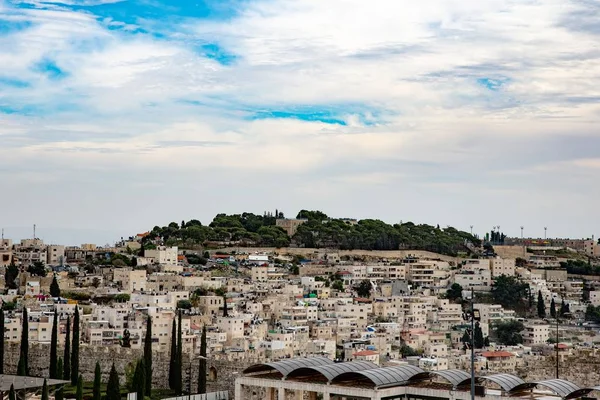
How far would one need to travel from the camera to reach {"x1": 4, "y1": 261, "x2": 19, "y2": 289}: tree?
63094 mm

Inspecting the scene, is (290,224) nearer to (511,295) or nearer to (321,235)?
(321,235)

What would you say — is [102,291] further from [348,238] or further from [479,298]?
[348,238]

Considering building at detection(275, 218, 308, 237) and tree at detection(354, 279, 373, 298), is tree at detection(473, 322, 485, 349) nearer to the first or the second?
tree at detection(354, 279, 373, 298)

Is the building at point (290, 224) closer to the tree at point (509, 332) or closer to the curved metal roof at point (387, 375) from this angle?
the tree at point (509, 332)

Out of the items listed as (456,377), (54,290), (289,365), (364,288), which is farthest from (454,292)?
(456,377)

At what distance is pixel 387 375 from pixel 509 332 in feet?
126

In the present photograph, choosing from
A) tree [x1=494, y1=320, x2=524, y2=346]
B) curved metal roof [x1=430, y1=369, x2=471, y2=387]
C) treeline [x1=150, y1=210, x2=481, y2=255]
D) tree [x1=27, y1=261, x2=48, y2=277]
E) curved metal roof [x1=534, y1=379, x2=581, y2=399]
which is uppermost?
treeline [x1=150, y1=210, x2=481, y2=255]

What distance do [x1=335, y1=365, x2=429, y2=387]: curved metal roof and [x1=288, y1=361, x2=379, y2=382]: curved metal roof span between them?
0.56 feet

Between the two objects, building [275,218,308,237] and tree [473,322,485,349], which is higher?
building [275,218,308,237]

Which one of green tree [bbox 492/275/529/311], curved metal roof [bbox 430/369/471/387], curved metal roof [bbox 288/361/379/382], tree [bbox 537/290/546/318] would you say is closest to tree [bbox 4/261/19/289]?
green tree [bbox 492/275/529/311]

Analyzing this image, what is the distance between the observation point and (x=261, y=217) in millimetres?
101812

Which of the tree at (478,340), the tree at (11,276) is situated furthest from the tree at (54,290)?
the tree at (478,340)

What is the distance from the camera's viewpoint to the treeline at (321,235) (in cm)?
8956

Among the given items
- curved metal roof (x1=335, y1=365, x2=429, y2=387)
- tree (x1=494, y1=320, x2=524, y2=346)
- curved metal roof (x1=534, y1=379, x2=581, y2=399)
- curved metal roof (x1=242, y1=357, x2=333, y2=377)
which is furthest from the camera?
tree (x1=494, y1=320, x2=524, y2=346)
